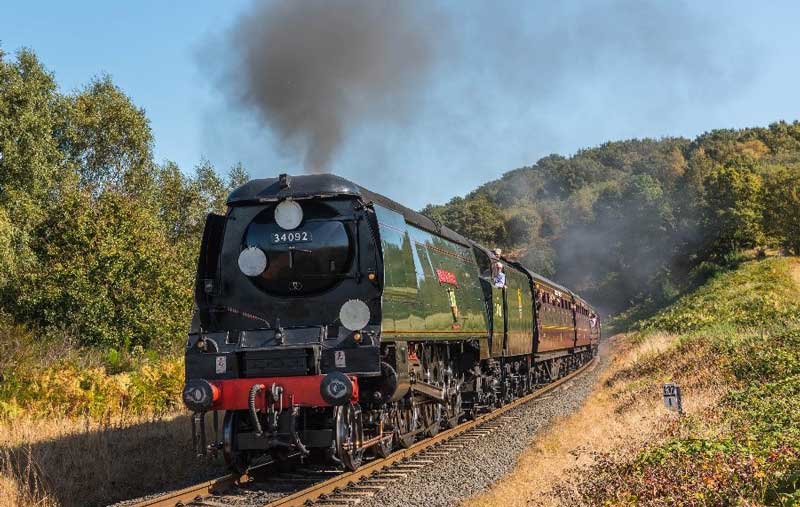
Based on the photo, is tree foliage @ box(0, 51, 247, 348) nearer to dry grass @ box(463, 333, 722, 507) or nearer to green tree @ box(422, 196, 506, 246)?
dry grass @ box(463, 333, 722, 507)

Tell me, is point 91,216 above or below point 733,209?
below

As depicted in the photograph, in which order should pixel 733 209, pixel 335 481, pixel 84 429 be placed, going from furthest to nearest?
pixel 733 209
pixel 84 429
pixel 335 481

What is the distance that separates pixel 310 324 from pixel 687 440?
4.92 m

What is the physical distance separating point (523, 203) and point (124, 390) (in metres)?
128

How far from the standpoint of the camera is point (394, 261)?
33.9ft

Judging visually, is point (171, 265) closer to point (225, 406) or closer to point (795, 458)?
point (225, 406)

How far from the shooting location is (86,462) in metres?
10.4

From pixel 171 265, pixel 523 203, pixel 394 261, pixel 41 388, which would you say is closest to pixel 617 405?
pixel 394 261

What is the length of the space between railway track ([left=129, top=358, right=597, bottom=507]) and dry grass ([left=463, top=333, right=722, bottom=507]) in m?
1.41

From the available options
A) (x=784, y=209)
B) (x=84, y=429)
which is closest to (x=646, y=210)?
(x=784, y=209)

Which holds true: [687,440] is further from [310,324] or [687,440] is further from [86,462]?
[86,462]

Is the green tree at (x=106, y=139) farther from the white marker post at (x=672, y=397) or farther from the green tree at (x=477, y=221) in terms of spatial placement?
the green tree at (x=477, y=221)

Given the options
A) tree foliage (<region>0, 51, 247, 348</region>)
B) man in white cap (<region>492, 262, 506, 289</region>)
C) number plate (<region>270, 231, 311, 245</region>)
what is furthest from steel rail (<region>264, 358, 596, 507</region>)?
tree foliage (<region>0, 51, 247, 348</region>)

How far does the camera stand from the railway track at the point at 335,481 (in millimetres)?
8402
